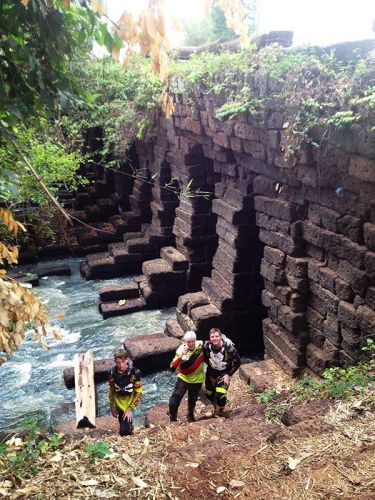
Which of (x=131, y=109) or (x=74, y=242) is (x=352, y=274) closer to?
(x=131, y=109)

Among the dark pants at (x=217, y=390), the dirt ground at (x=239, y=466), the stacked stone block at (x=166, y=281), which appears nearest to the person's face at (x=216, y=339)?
the dark pants at (x=217, y=390)

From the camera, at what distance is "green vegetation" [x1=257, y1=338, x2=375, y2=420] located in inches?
169

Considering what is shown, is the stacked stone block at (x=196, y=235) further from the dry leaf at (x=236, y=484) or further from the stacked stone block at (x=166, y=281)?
the dry leaf at (x=236, y=484)

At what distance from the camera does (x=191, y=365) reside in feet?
19.1

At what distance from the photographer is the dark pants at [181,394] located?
19.4ft

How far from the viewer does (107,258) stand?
12.4 m

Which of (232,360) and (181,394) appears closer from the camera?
(232,360)

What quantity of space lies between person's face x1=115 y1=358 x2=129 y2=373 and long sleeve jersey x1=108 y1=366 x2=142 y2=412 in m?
0.05

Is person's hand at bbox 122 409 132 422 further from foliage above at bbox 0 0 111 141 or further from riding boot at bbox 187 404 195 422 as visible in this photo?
foliage above at bbox 0 0 111 141

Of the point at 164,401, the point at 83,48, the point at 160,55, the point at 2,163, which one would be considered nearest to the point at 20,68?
the point at 83,48

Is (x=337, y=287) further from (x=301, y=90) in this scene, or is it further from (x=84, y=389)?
(x=84, y=389)

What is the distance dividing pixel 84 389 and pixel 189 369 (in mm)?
1998

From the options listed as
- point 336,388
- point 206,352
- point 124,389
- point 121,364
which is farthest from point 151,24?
point 206,352

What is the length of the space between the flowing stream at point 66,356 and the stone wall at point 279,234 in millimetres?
1185
